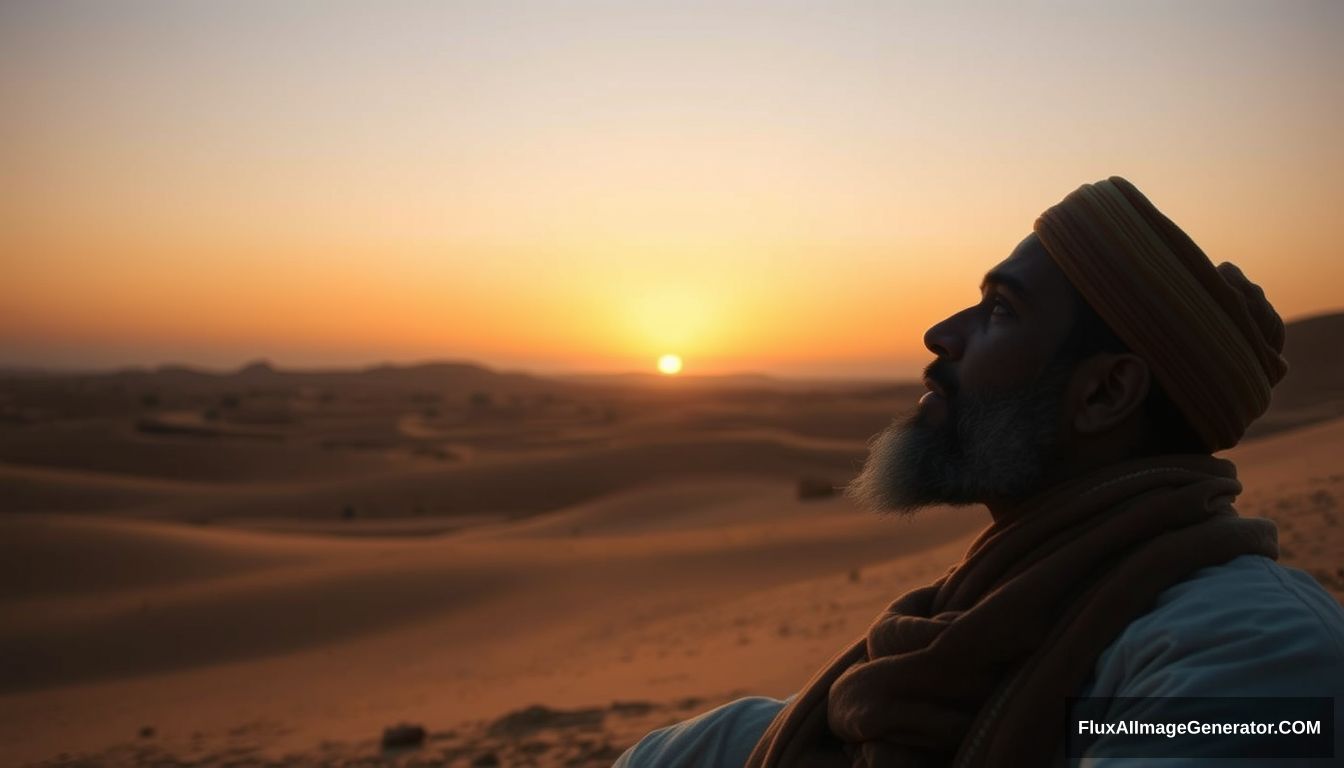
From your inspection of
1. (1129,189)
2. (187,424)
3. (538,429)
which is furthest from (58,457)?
(1129,189)

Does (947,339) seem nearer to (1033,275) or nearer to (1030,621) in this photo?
(1033,275)

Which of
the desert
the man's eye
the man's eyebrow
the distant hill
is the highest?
the man's eyebrow

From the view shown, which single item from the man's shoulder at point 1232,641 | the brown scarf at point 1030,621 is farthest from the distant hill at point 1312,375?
the man's shoulder at point 1232,641

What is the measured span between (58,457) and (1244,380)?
36.5 metres

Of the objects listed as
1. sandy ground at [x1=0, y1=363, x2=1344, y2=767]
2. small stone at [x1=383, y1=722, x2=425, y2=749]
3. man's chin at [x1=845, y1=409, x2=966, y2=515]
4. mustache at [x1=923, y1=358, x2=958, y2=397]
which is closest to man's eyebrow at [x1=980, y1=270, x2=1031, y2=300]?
mustache at [x1=923, y1=358, x2=958, y2=397]

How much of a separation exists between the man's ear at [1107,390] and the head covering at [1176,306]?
0.03 m

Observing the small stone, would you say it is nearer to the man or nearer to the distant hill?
the man

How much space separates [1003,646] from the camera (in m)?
1.88

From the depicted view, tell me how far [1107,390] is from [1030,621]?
575 millimetres

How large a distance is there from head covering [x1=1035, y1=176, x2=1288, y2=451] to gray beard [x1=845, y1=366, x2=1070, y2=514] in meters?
0.19

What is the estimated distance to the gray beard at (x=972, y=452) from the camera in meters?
2.21

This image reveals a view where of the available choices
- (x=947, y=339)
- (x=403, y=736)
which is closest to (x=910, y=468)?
(x=947, y=339)

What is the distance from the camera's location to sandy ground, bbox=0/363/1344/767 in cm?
823

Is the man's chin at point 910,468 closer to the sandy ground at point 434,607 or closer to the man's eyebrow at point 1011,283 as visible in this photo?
the man's eyebrow at point 1011,283
